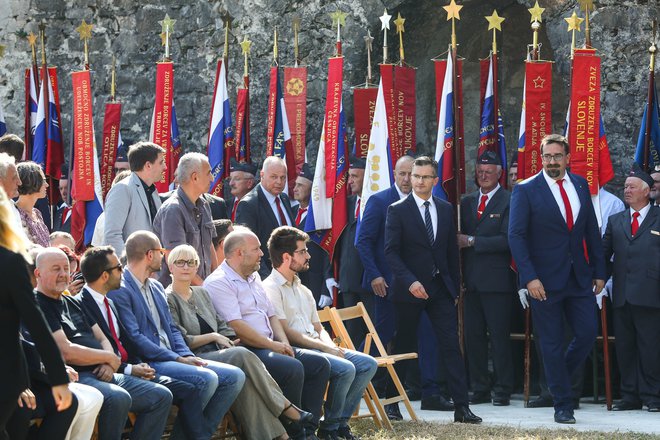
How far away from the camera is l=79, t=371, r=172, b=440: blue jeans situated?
20.0 feet

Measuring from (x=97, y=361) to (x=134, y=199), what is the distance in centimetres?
185

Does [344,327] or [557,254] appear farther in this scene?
[557,254]

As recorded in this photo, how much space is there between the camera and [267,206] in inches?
379

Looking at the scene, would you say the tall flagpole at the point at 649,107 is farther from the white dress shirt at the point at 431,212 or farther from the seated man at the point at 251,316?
the seated man at the point at 251,316

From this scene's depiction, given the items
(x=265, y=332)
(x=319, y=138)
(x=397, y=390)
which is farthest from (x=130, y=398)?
(x=319, y=138)

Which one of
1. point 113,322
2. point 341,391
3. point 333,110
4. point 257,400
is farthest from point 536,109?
point 113,322

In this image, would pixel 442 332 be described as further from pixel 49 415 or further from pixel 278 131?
pixel 49 415

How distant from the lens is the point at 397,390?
29.1ft

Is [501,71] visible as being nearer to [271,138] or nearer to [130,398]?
[271,138]

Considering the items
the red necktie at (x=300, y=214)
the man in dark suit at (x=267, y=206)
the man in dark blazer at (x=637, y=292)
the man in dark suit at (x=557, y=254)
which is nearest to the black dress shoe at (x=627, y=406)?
the man in dark blazer at (x=637, y=292)

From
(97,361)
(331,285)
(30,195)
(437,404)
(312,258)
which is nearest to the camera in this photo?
(97,361)

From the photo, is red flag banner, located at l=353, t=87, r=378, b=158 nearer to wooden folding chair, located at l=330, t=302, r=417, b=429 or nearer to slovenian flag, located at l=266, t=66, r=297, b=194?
slovenian flag, located at l=266, t=66, r=297, b=194

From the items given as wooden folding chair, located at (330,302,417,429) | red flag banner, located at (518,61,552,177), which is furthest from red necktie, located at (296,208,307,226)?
wooden folding chair, located at (330,302,417,429)

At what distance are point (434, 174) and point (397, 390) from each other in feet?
4.95
